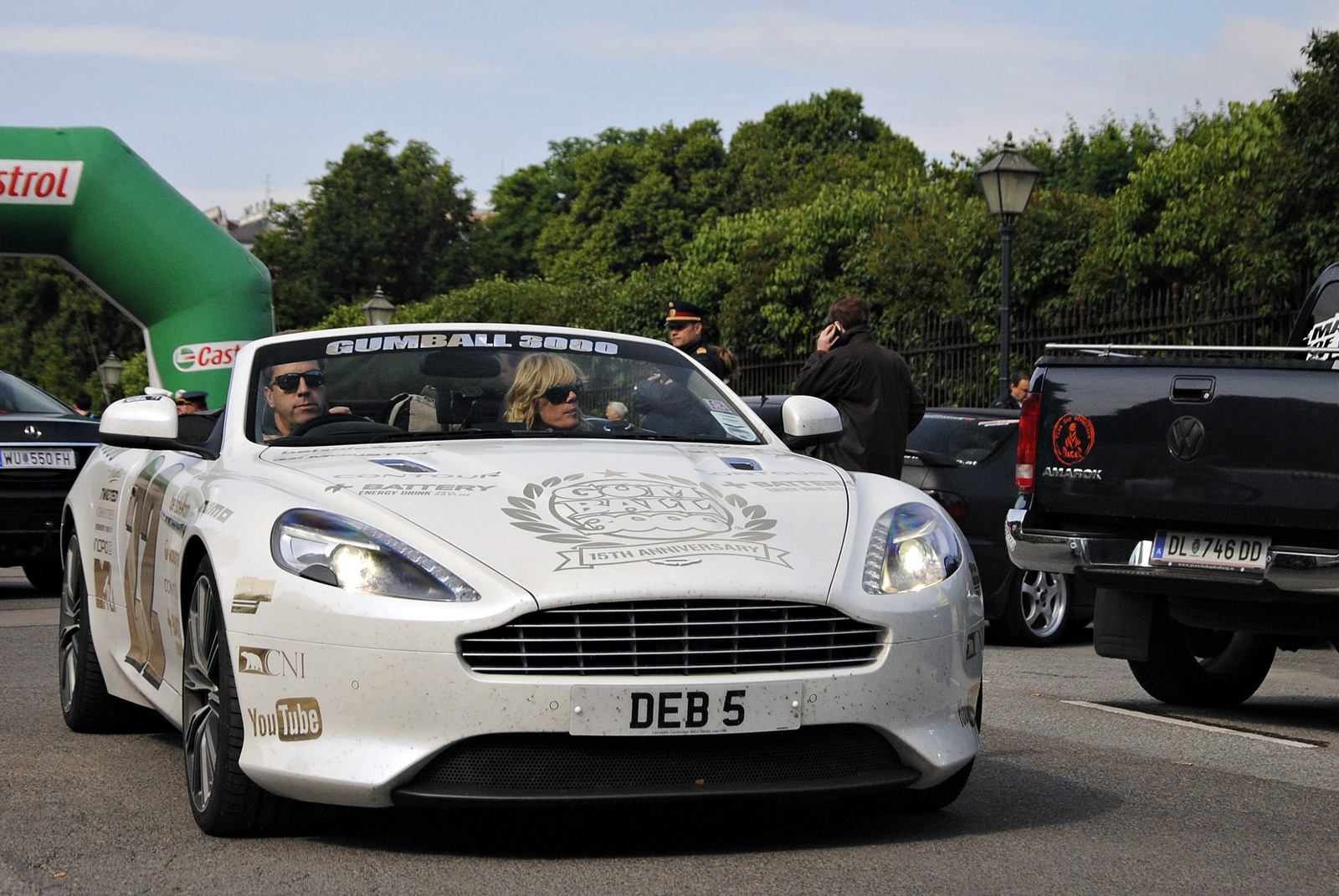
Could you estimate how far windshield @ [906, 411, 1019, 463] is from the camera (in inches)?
442

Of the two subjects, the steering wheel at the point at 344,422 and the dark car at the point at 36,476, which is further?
the dark car at the point at 36,476

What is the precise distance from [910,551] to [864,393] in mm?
5789

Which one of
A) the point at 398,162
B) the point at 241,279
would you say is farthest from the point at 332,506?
the point at 398,162

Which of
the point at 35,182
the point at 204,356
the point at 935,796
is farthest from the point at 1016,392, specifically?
the point at 935,796

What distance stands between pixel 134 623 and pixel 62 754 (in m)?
0.61

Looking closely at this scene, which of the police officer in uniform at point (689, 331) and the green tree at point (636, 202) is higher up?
the green tree at point (636, 202)

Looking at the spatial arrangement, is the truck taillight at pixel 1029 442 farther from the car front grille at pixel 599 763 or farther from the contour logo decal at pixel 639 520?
the car front grille at pixel 599 763

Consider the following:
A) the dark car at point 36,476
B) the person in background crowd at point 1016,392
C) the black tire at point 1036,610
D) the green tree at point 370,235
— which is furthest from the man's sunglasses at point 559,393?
the green tree at point 370,235

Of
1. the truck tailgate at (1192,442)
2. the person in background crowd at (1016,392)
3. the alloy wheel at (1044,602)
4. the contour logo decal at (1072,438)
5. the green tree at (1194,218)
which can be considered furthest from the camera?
the green tree at (1194,218)

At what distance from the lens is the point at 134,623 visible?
591cm

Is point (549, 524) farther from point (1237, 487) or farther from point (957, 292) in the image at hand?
point (957, 292)

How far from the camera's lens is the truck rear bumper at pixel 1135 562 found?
6.58 m

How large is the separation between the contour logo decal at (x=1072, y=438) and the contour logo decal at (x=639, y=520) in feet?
9.11

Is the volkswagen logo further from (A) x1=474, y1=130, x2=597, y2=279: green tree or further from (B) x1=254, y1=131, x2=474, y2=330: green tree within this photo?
(A) x1=474, y1=130, x2=597, y2=279: green tree
